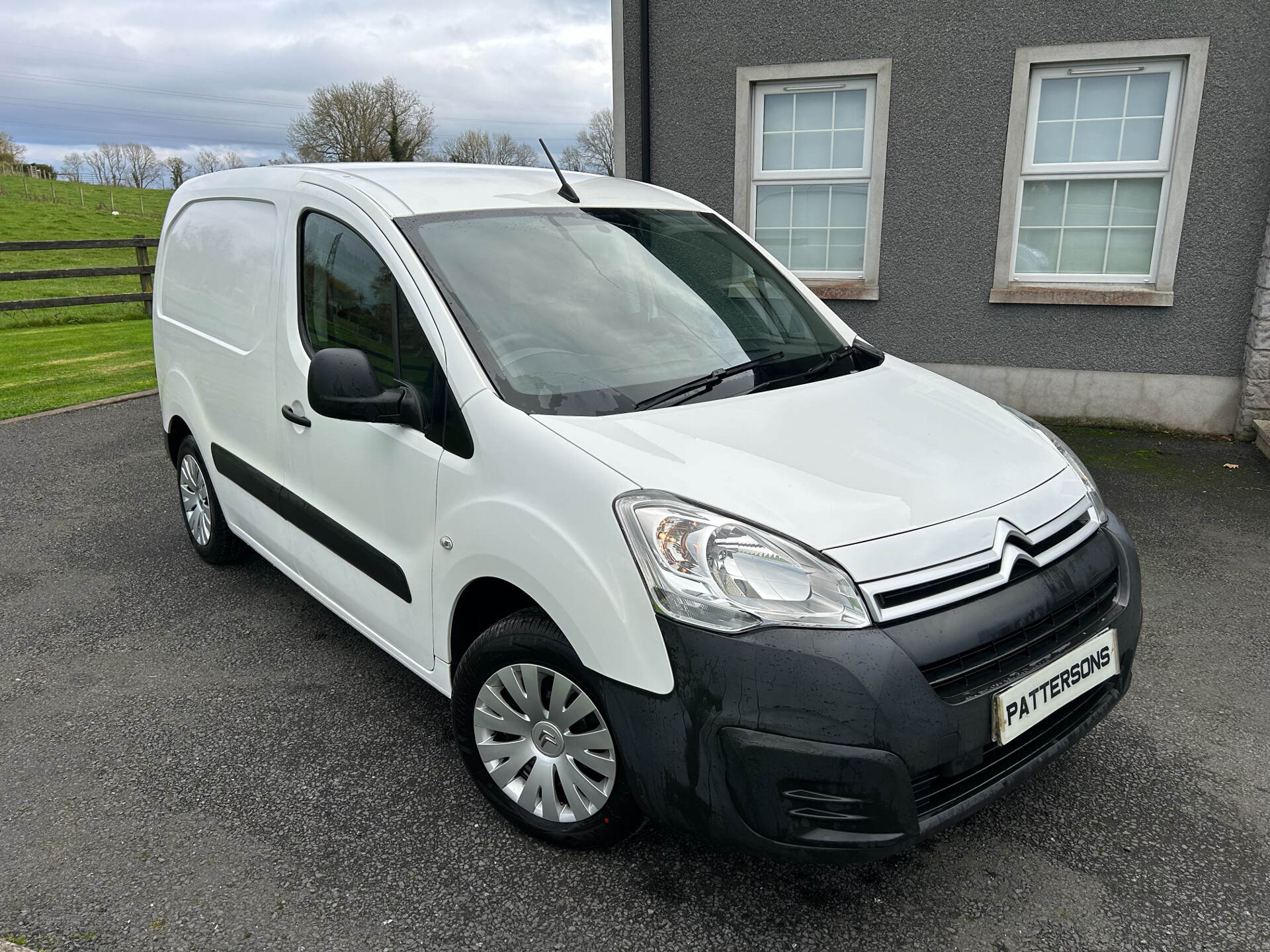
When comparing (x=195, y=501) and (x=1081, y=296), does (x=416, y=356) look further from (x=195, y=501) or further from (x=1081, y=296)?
(x=1081, y=296)

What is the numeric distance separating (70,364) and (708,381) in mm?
11347

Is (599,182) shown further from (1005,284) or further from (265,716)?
(1005,284)

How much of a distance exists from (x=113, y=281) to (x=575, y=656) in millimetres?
27087

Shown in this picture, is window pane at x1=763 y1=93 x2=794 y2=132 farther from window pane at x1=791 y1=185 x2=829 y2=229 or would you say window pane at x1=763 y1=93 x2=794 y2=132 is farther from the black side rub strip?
the black side rub strip

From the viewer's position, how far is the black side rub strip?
2814mm

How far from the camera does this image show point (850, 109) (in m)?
7.55

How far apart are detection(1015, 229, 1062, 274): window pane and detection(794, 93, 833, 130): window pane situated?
1.86 meters

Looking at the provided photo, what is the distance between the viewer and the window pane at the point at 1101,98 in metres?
6.84

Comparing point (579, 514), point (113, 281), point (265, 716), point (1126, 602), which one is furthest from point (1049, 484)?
point (113, 281)

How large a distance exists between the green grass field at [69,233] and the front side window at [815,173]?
1324 cm

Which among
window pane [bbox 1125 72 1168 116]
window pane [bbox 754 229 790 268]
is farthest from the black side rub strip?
window pane [bbox 1125 72 1168 116]

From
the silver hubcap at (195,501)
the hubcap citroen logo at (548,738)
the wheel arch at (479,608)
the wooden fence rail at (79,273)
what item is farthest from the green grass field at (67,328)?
the hubcap citroen logo at (548,738)

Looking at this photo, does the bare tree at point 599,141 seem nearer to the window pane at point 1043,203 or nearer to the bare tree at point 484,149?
the bare tree at point 484,149

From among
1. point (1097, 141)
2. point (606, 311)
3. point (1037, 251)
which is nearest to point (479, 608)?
point (606, 311)
